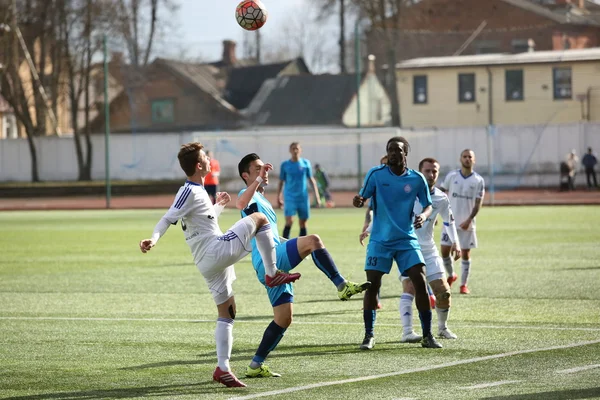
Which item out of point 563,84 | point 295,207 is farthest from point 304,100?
point 295,207

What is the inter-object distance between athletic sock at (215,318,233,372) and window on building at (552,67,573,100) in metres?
48.5

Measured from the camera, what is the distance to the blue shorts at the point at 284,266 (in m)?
8.99

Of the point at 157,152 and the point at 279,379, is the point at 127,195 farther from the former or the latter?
the point at 279,379

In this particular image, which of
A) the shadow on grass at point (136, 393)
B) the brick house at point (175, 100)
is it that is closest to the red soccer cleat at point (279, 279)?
the shadow on grass at point (136, 393)

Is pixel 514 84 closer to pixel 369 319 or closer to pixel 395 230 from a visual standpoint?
pixel 395 230

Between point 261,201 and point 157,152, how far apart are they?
165 feet

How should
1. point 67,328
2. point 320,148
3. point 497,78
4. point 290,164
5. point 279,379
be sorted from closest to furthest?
1. point 279,379
2. point 67,328
3. point 290,164
4. point 320,148
5. point 497,78

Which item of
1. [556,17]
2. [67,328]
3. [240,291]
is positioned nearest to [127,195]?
[556,17]

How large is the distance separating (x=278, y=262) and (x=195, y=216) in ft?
2.89

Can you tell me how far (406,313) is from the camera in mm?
11070

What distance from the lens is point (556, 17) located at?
65938mm

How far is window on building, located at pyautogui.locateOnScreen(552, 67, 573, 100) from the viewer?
54.8 meters

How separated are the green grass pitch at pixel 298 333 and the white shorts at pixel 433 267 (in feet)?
2.53

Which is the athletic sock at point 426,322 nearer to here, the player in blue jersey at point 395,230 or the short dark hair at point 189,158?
the player in blue jersey at point 395,230
